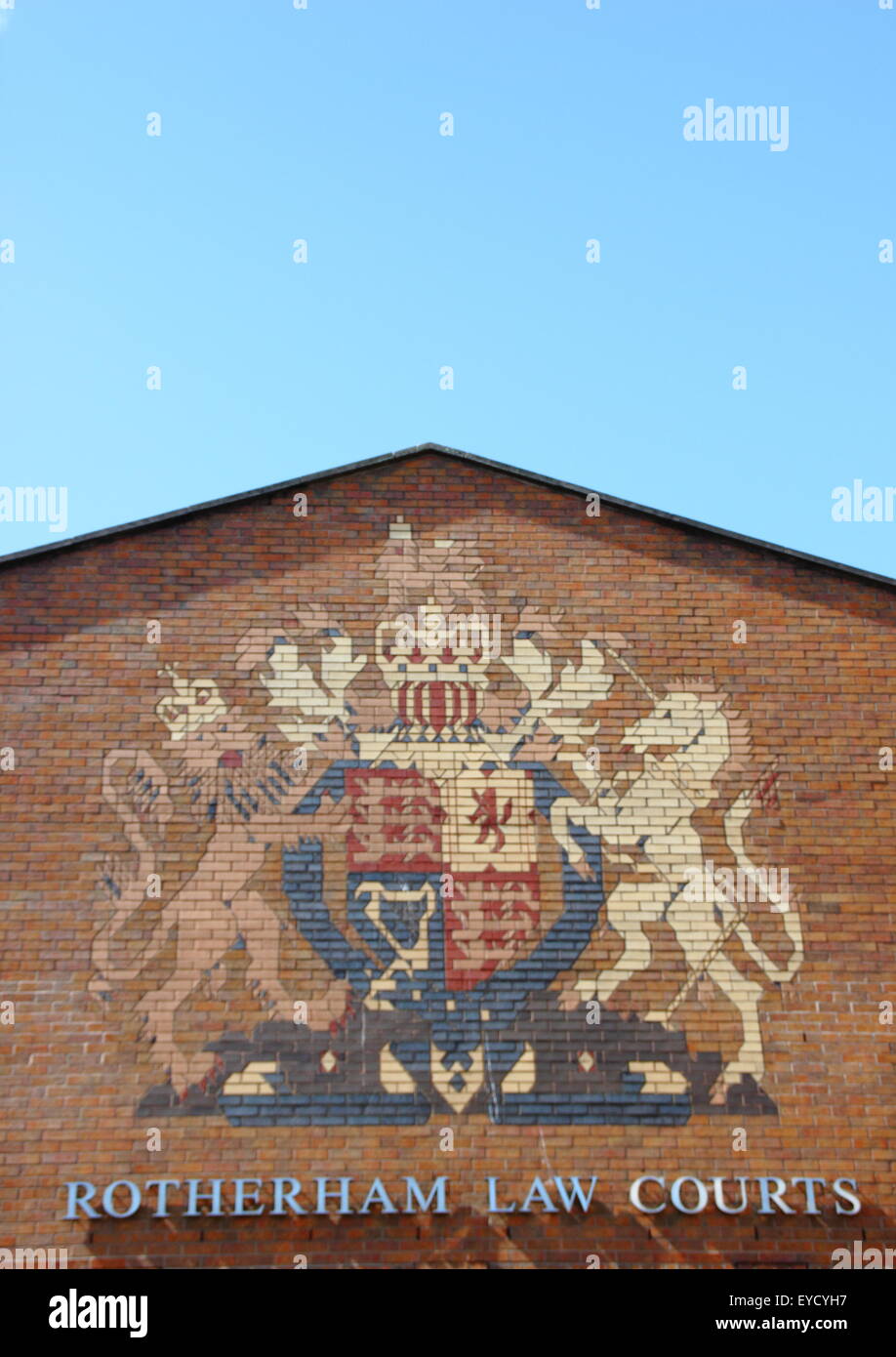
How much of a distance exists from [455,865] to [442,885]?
0.68 feet

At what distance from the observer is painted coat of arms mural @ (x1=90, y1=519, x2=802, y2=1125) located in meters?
12.1

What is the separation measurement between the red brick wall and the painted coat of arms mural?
0.04m

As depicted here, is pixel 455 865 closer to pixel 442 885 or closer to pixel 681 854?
pixel 442 885

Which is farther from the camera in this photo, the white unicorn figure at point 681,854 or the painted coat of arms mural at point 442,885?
the white unicorn figure at point 681,854

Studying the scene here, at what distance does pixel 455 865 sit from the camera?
12758mm

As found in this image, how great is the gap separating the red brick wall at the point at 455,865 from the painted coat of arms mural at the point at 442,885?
4 centimetres

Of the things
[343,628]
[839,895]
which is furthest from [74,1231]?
[839,895]

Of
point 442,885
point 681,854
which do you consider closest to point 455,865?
point 442,885

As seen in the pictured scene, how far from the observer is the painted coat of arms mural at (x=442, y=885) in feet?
39.8

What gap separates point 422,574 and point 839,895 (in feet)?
15.0

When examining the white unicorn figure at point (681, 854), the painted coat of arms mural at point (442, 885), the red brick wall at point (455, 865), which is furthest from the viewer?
the white unicorn figure at point (681, 854)

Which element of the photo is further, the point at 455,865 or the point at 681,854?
the point at 681,854

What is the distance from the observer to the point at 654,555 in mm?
14062

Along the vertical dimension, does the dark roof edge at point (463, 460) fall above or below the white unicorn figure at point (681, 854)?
above
